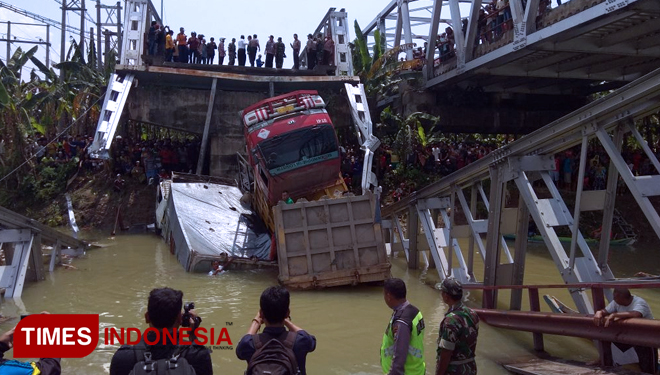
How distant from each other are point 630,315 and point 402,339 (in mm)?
2584

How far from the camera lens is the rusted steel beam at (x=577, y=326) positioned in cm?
469

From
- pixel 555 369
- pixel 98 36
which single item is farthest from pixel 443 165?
pixel 98 36

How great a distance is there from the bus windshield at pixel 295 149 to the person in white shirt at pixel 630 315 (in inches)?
297

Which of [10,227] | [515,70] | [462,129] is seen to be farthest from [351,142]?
[10,227]

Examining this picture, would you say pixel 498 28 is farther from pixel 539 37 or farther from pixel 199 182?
pixel 199 182

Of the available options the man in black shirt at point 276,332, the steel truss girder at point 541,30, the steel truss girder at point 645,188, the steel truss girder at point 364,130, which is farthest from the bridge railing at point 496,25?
the man in black shirt at point 276,332

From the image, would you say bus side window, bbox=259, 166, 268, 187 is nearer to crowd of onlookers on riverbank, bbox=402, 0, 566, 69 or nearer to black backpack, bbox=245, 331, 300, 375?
crowd of onlookers on riverbank, bbox=402, 0, 566, 69

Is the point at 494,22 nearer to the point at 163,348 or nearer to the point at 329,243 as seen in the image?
the point at 329,243

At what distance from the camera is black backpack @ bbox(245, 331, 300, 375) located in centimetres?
293

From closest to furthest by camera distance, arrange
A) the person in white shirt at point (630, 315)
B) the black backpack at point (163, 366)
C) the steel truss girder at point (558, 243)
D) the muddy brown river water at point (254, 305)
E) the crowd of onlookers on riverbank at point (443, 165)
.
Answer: the black backpack at point (163, 366)
the person in white shirt at point (630, 315)
the steel truss girder at point (558, 243)
the muddy brown river water at point (254, 305)
the crowd of onlookers on riverbank at point (443, 165)

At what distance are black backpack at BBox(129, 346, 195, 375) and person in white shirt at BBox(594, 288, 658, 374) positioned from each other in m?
4.06

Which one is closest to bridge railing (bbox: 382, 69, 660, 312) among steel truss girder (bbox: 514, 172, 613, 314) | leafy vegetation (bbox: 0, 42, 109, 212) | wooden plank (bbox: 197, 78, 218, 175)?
steel truss girder (bbox: 514, 172, 613, 314)

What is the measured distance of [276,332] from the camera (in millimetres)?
3180

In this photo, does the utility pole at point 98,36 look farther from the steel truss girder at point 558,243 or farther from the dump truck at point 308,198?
the steel truss girder at point 558,243
